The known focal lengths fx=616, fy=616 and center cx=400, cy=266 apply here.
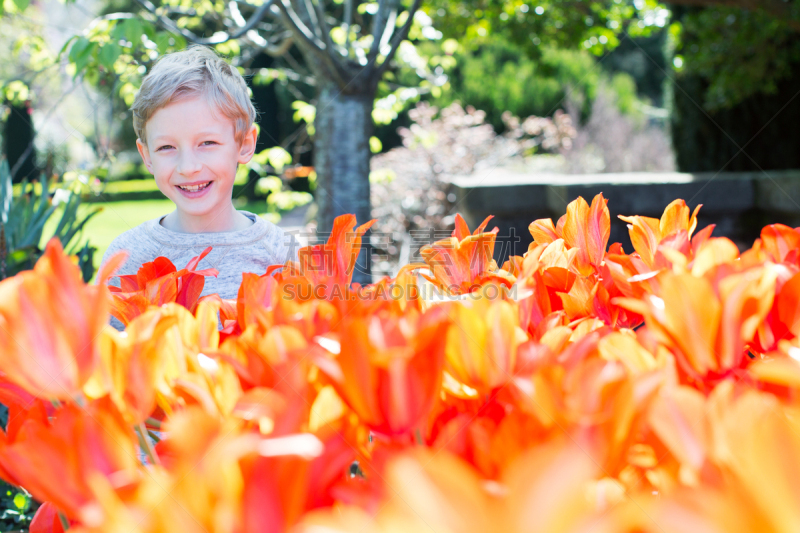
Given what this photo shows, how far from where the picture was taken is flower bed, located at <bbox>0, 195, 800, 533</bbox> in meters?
0.30

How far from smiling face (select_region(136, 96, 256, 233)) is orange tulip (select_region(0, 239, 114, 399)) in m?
1.48

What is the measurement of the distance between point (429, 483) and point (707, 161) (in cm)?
940

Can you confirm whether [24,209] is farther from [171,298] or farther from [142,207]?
[142,207]

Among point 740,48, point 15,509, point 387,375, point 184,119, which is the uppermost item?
point 740,48

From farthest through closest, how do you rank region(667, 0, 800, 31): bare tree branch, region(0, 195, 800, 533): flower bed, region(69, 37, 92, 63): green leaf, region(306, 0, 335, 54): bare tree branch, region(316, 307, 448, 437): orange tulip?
1. region(667, 0, 800, 31): bare tree branch
2. region(306, 0, 335, 54): bare tree branch
3. region(69, 37, 92, 63): green leaf
4. region(316, 307, 448, 437): orange tulip
5. region(0, 195, 800, 533): flower bed

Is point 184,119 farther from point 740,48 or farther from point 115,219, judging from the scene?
point 115,219

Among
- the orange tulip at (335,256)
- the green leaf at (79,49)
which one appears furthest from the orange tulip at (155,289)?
the green leaf at (79,49)

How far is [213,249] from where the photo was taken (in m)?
2.09

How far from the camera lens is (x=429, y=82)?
5508 millimetres

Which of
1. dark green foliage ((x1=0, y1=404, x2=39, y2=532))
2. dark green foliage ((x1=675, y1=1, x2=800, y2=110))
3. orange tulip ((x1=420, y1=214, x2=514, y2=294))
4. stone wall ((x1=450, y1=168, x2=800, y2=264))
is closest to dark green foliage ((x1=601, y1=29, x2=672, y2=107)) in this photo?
dark green foliage ((x1=675, y1=1, x2=800, y2=110))

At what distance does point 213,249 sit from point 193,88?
1.73 feet

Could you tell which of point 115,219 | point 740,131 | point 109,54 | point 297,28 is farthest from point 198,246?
point 115,219

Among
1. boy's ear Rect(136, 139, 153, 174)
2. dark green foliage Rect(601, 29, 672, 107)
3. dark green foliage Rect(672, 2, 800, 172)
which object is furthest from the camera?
Answer: dark green foliage Rect(601, 29, 672, 107)

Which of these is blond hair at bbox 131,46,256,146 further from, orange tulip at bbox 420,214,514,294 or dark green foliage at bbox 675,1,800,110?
dark green foliage at bbox 675,1,800,110
